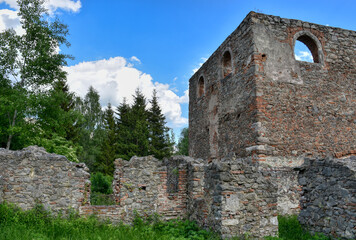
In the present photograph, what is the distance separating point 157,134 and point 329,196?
80.8 feet

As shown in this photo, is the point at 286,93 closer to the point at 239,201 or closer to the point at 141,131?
the point at 239,201

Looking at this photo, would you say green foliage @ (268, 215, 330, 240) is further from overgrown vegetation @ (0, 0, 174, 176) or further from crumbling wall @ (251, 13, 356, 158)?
overgrown vegetation @ (0, 0, 174, 176)

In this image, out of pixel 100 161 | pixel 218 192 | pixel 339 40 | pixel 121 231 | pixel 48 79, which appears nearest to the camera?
pixel 218 192

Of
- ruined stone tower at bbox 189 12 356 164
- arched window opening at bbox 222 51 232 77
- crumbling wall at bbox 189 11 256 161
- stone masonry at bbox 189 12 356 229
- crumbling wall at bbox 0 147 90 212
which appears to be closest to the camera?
crumbling wall at bbox 0 147 90 212

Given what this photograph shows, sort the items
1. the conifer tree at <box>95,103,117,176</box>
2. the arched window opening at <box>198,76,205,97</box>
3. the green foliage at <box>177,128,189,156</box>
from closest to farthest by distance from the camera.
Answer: the arched window opening at <box>198,76,205,97</box> < the conifer tree at <box>95,103,117,176</box> < the green foliage at <box>177,128,189,156</box>

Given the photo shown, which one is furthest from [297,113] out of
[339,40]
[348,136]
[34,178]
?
[34,178]

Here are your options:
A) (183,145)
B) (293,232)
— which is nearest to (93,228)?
(293,232)

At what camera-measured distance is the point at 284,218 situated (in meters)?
7.80

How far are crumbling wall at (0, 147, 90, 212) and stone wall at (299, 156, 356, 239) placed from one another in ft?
18.2

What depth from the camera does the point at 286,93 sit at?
10.0 meters

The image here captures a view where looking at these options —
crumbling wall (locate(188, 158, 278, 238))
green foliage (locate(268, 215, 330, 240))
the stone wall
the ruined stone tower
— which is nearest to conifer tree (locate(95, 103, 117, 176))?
the ruined stone tower

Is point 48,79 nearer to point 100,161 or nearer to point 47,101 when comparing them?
point 47,101

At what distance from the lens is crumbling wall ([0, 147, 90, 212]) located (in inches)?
267

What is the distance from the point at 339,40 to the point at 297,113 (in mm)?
Answer: 3951
